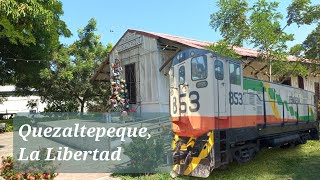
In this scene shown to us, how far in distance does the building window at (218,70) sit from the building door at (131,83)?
10.1m

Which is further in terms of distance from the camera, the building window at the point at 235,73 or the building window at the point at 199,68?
the building window at the point at 235,73

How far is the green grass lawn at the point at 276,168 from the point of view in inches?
313

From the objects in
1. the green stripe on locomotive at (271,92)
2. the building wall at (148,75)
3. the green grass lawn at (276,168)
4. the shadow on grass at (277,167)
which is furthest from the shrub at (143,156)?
the building wall at (148,75)

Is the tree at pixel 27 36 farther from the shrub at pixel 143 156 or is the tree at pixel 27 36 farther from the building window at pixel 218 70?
the building window at pixel 218 70

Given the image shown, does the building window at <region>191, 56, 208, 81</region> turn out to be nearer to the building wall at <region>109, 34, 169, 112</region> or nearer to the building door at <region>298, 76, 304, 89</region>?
the building wall at <region>109, 34, 169, 112</region>

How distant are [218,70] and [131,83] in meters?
10.5

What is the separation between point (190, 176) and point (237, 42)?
24.9 ft

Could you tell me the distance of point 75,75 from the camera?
24.5 meters

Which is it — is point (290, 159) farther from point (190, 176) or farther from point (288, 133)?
point (190, 176)

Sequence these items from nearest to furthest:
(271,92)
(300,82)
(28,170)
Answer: (28,170)
(271,92)
(300,82)

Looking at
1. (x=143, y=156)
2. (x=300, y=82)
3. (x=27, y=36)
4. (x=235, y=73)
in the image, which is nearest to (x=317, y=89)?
(x=300, y=82)

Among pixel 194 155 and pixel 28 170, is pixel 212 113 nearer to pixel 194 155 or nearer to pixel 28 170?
pixel 194 155

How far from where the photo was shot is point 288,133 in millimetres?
11258

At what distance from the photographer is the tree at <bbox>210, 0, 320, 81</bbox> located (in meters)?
12.7
